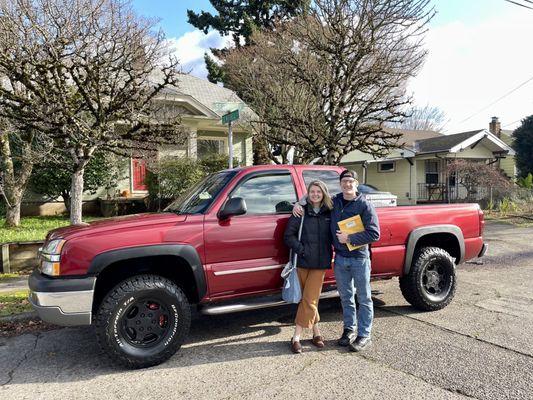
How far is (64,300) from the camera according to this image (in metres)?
3.74

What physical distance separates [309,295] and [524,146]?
25.4 metres

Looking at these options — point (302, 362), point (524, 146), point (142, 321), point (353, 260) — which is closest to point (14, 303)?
point (142, 321)

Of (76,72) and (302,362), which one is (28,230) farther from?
(302,362)

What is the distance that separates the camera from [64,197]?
1444cm

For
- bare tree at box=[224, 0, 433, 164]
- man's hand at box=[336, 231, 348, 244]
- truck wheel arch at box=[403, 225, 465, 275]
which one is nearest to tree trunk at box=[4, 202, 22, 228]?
bare tree at box=[224, 0, 433, 164]

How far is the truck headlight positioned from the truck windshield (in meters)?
1.25

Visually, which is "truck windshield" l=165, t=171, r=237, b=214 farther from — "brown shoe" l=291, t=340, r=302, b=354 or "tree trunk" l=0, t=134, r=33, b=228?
"tree trunk" l=0, t=134, r=33, b=228

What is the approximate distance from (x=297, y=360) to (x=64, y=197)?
1271 centimetres

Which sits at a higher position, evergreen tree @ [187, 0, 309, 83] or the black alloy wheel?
evergreen tree @ [187, 0, 309, 83]

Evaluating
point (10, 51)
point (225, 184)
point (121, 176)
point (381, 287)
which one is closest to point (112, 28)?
point (10, 51)

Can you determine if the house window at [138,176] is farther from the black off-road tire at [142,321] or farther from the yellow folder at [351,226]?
the yellow folder at [351,226]

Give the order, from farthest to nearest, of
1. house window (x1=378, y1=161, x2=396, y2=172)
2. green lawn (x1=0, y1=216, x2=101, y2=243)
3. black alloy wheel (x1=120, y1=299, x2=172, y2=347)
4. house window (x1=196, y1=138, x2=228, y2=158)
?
house window (x1=378, y1=161, x2=396, y2=172) → house window (x1=196, y1=138, x2=228, y2=158) → green lawn (x1=0, y1=216, x2=101, y2=243) → black alloy wheel (x1=120, y1=299, x2=172, y2=347)

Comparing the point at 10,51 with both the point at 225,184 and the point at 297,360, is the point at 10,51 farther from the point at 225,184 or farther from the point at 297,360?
the point at 297,360

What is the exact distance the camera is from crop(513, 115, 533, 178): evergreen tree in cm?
2445
